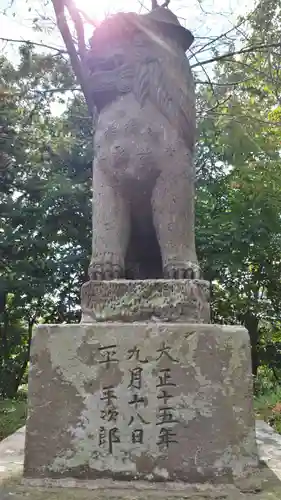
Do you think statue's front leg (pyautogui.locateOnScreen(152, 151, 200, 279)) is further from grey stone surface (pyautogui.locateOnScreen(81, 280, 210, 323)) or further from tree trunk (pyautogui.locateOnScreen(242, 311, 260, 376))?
tree trunk (pyautogui.locateOnScreen(242, 311, 260, 376))

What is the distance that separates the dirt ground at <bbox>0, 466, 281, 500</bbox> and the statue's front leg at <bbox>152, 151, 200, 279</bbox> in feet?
2.89

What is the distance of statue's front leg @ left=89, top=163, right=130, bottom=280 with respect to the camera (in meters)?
2.36

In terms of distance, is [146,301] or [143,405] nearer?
[143,405]

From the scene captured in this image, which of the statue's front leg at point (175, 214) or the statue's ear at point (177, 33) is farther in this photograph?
the statue's ear at point (177, 33)

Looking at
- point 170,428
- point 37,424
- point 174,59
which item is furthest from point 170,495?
point 174,59

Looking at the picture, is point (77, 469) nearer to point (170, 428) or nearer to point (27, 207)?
point (170, 428)

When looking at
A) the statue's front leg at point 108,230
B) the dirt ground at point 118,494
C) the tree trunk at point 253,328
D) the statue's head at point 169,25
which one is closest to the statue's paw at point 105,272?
the statue's front leg at point 108,230

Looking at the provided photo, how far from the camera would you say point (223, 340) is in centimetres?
209

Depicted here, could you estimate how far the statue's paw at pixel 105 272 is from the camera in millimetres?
2346

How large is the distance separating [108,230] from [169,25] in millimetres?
1059

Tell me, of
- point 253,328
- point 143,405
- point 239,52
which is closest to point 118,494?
A: point 143,405

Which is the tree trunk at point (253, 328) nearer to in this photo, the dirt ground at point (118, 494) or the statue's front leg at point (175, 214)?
the statue's front leg at point (175, 214)

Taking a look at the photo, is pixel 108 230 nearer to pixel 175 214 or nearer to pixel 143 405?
pixel 175 214

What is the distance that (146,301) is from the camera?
2.23 metres
